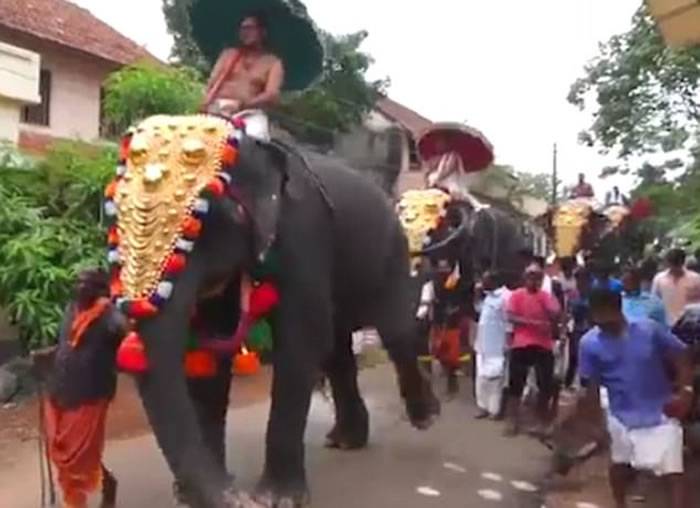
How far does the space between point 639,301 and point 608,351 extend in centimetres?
213

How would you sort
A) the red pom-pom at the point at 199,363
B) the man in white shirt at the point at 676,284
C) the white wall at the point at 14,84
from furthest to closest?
the white wall at the point at 14,84 < the man in white shirt at the point at 676,284 < the red pom-pom at the point at 199,363

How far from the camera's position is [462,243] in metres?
10.5

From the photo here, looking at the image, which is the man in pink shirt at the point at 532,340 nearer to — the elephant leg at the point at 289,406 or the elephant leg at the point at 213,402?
the elephant leg at the point at 289,406

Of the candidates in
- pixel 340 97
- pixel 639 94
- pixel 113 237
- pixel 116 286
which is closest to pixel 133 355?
pixel 116 286

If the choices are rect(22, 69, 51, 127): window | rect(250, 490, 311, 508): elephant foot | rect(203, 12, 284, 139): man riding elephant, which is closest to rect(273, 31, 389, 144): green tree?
rect(22, 69, 51, 127): window

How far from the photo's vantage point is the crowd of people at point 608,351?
5.75 meters

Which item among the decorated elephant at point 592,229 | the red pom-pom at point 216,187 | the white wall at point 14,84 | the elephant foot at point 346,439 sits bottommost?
the elephant foot at point 346,439

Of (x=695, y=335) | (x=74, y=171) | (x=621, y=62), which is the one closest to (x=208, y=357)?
(x=695, y=335)

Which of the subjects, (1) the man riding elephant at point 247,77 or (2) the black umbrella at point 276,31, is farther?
(2) the black umbrella at point 276,31

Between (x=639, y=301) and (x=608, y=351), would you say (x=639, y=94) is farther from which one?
(x=608, y=351)

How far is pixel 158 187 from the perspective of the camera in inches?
209

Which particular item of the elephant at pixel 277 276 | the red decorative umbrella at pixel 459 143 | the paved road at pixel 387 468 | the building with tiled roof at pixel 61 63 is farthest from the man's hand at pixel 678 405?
the building with tiled roof at pixel 61 63

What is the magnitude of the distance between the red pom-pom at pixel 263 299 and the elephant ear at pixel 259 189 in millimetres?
259

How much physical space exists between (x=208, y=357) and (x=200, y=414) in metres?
0.49
